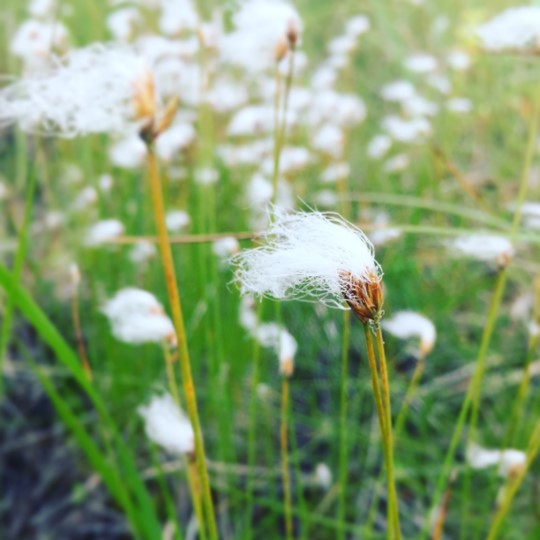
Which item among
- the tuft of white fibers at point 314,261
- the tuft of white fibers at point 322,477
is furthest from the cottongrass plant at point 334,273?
the tuft of white fibers at point 322,477

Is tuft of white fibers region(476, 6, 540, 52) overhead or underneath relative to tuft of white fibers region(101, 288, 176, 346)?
overhead

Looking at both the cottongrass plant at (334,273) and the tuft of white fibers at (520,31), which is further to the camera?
the tuft of white fibers at (520,31)

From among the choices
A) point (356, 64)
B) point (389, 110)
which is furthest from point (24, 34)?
point (356, 64)

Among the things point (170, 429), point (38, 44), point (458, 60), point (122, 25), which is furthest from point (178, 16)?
point (170, 429)

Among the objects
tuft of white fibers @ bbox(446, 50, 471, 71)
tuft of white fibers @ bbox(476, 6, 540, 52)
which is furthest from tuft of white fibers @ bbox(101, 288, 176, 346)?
tuft of white fibers @ bbox(446, 50, 471, 71)

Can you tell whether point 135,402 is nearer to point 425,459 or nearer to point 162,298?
point 162,298

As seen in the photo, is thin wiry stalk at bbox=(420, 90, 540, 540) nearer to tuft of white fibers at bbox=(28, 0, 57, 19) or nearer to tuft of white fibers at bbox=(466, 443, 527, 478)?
tuft of white fibers at bbox=(466, 443, 527, 478)

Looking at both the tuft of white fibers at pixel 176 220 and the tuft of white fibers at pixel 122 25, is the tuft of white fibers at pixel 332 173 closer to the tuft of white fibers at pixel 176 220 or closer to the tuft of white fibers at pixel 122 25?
the tuft of white fibers at pixel 176 220
